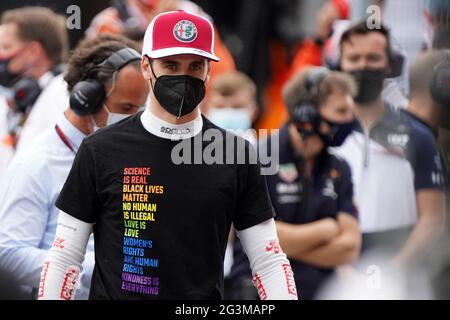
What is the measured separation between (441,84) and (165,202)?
3.12 meters

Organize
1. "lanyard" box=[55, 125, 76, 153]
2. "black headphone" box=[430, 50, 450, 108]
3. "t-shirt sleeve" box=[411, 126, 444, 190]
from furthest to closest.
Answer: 1. "t-shirt sleeve" box=[411, 126, 444, 190]
2. "black headphone" box=[430, 50, 450, 108]
3. "lanyard" box=[55, 125, 76, 153]

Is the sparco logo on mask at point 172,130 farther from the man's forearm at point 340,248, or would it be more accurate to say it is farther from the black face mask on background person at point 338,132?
the black face mask on background person at point 338,132

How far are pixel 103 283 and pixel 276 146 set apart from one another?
2.47 metres

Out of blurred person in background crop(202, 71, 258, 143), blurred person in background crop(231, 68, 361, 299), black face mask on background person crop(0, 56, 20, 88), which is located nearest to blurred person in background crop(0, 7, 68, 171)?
black face mask on background person crop(0, 56, 20, 88)

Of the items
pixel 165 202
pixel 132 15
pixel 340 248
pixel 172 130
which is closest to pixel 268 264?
pixel 165 202

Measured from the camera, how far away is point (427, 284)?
6.44 meters

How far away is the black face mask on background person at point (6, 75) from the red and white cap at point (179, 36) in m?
3.58

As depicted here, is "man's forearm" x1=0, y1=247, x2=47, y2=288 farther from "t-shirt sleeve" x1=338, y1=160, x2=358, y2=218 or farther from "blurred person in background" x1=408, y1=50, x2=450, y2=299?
"blurred person in background" x1=408, y1=50, x2=450, y2=299

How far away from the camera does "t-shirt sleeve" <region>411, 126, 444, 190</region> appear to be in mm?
6523

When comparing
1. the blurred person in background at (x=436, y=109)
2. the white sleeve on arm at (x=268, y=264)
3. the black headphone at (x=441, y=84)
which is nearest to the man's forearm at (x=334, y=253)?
the blurred person in background at (x=436, y=109)

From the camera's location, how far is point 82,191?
12.3 feet

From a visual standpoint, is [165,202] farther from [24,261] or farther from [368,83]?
A: [368,83]

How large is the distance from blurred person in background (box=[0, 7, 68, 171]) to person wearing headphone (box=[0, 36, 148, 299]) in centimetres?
209

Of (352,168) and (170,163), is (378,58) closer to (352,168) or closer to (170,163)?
(352,168)
